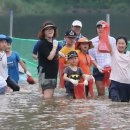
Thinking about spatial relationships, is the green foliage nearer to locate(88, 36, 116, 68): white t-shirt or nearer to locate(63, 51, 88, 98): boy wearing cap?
locate(88, 36, 116, 68): white t-shirt

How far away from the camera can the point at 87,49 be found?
12016 mm

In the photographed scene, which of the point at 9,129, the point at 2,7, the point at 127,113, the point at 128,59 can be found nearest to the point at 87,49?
the point at 128,59

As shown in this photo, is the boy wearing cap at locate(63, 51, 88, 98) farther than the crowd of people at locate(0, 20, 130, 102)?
Yes

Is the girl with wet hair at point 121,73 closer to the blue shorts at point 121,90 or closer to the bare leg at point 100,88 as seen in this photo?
the blue shorts at point 121,90

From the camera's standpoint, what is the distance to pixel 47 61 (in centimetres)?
1089

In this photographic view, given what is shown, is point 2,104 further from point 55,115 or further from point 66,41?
point 66,41

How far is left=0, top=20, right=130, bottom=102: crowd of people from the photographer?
10.9 m

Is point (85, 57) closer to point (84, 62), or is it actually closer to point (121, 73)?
point (84, 62)

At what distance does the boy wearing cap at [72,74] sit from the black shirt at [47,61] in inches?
19.7

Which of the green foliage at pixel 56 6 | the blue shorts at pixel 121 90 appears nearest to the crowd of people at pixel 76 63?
the blue shorts at pixel 121 90

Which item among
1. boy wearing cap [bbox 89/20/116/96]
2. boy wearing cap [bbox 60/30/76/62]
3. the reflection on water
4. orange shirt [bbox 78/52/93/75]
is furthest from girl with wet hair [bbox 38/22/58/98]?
boy wearing cap [bbox 89/20/116/96]

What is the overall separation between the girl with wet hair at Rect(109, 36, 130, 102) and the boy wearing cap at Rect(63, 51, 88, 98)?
24.0 inches

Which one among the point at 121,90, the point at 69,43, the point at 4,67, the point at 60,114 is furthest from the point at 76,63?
the point at 60,114

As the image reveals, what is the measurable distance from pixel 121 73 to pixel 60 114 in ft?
7.36
